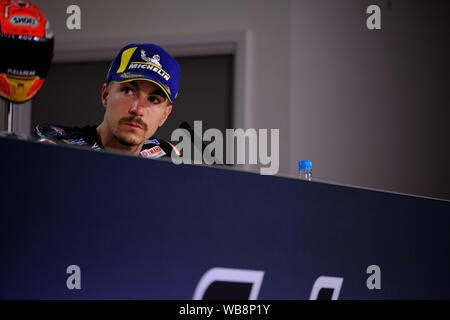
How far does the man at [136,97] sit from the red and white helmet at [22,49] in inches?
22.2

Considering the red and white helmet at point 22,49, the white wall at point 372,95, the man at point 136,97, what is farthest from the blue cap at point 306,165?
the white wall at point 372,95

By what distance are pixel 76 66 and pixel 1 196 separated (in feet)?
8.35

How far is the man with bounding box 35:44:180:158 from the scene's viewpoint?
1.25 m

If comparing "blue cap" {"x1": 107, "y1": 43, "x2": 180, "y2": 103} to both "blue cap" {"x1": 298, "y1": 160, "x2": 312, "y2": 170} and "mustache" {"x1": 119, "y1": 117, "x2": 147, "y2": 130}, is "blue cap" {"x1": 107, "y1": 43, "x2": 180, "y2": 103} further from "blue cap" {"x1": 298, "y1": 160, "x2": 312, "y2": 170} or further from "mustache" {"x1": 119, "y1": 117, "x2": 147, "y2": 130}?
"blue cap" {"x1": 298, "y1": 160, "x2": 312, "y2": 170}

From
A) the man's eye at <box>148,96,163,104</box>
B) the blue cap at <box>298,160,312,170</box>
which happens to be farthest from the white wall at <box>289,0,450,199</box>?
the blue cap at <box>298,160,312,170</box>

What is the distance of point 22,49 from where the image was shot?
25.2 inches

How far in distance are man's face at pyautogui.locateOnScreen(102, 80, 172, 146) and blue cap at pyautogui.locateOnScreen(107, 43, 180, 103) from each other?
1.2 inches

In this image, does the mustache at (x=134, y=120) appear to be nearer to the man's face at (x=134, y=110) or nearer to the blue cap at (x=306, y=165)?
the man's face at (x=134, y=110)

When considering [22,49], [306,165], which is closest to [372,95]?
[306,165]

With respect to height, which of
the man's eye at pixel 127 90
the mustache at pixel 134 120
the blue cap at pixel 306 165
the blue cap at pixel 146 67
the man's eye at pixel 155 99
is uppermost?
the blue cap at pixel 146 67

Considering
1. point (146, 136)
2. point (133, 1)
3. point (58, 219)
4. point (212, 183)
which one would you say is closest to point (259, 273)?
point (212, 183)

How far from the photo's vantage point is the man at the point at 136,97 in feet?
4.09
